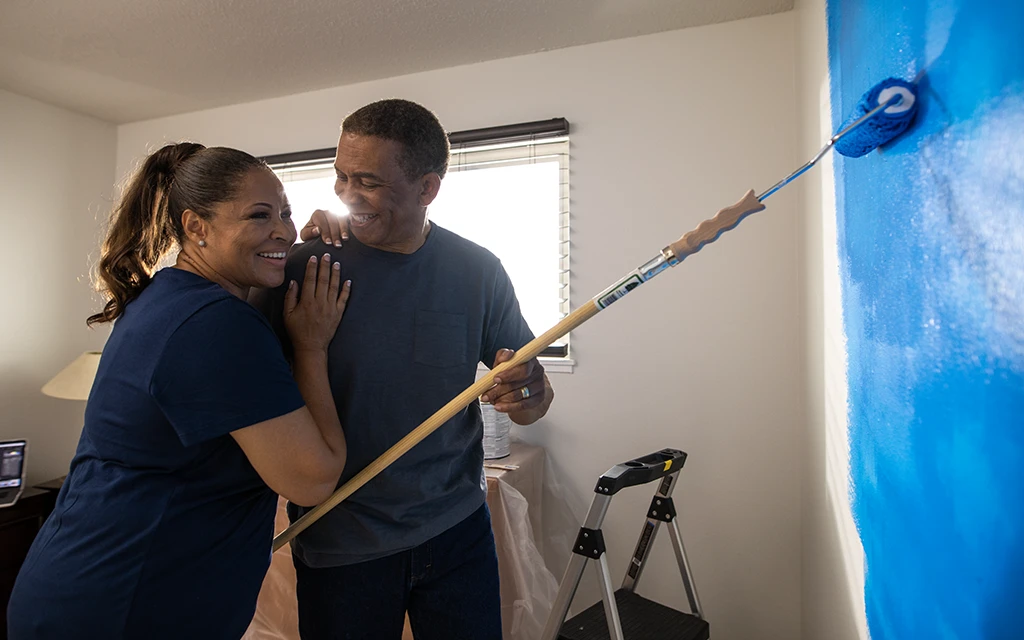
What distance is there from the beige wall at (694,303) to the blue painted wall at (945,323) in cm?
127

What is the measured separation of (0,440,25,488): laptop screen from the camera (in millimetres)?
2686

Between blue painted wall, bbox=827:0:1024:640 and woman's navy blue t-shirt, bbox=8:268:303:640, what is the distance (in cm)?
78

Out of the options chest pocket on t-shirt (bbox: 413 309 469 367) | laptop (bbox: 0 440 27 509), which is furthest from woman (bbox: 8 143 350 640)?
laptop (bbox: 0 440 27 509)

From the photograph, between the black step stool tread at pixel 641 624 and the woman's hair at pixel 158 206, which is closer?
the woman's hair at pixel 158 206

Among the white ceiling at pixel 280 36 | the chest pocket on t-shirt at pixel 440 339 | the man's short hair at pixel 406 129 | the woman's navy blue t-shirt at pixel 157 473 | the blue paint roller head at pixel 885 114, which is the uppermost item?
the white ceiling at pixel 280 36

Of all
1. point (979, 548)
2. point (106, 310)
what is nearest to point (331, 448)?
point (106, 310)

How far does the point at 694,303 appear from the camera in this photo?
2.27 m

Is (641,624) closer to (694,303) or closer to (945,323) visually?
(694,303)

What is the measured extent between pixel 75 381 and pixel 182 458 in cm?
243

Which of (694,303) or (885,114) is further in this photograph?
(694,303)

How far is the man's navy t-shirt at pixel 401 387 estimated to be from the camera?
1114 millimetres

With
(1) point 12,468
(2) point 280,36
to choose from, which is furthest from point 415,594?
(1) point 12,468

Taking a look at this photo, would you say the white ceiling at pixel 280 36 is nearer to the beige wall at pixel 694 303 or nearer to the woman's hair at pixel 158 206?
the beige wall at pixel 694 303

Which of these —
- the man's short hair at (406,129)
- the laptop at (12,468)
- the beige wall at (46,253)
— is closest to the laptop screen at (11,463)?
the laptop at (12,468)
